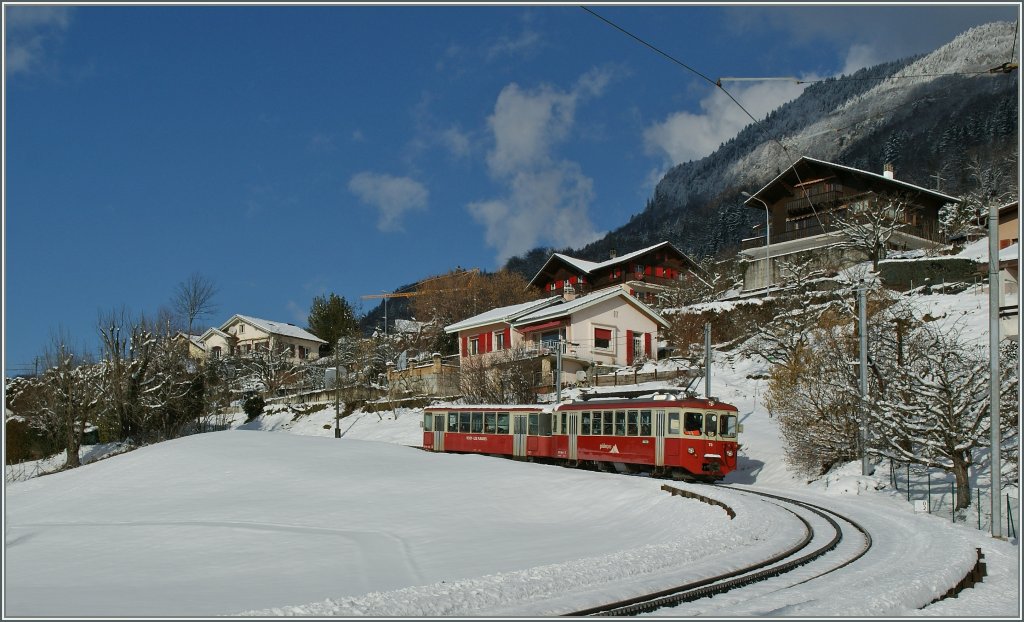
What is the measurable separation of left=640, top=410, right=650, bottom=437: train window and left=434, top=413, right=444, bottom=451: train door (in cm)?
1240

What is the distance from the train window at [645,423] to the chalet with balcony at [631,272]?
44482 mm

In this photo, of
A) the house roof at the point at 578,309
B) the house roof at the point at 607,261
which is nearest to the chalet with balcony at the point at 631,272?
the house roof at the point at 607,261

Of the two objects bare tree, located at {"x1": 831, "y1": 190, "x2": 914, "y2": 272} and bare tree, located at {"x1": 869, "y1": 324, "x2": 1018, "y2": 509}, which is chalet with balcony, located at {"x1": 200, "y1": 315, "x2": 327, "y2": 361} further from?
bare tree, located at {"x1": 869, "y1": 324, "x2": 1018, "y2": 509}

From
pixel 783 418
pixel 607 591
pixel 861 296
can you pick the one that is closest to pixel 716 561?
pixel 607 591

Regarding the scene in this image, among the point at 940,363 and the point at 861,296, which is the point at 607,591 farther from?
the point at 861,296

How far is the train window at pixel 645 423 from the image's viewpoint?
26.4 metres

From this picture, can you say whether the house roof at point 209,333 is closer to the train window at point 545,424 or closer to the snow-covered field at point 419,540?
the snow-covered field at point 419,540

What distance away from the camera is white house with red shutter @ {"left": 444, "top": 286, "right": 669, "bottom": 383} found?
5084 centimetres

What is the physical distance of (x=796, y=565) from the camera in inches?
484

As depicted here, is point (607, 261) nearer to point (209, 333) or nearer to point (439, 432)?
point (439, 432)

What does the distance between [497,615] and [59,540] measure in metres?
12.3

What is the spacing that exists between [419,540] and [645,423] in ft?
37.0

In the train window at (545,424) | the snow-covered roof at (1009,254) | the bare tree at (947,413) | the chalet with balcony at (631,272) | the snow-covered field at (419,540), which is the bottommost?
the snow-covered field at (419,540)

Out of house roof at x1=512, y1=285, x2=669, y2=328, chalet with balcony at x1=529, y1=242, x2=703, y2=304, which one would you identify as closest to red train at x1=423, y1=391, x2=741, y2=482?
house roof at x1=512, y1=285, x2=669, y2=328
